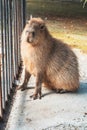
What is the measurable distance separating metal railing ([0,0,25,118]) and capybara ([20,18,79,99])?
0.18 meters

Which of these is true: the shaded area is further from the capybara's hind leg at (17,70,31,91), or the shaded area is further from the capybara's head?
the capybara's head

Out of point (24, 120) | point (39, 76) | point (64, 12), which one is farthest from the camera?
point (64, 12)

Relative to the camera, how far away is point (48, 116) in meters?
4.66

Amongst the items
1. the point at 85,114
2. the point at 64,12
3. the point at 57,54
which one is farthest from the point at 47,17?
the point at 85,114

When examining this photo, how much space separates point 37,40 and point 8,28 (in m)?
0.35

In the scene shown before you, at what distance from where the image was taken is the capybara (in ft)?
16.6

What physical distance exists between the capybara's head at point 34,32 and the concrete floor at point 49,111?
69 cm

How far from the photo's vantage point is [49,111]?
480 cm

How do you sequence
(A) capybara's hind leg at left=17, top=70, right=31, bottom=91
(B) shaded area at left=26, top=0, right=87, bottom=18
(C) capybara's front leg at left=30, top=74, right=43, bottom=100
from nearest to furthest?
(C) capybara's front leg at left=30, top=74, right=43, bottom=100
(A) capybara's hind leg at left=17, top=70, right=31, bottom=91
(B) shaded area at left=26, top=0, right=87, bottom=18

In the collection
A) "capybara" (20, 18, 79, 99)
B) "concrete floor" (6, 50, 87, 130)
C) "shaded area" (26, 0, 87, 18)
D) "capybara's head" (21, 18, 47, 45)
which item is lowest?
"shaded area" (26, 0, 87, 18)

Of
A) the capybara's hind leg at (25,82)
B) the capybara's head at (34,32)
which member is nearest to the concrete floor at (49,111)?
the capybara's hind leg at (25,82)

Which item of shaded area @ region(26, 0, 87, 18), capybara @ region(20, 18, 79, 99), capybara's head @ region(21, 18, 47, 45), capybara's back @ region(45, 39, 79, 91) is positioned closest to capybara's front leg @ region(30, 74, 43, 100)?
capybara @ region(20, 18, 79, 99)

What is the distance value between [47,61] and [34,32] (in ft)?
1.63

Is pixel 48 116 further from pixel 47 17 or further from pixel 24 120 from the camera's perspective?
pixel 47 17
